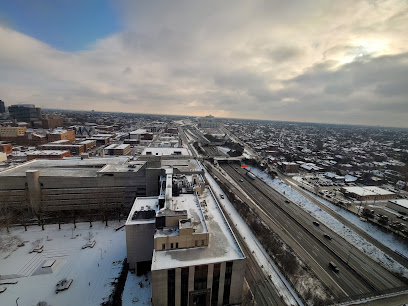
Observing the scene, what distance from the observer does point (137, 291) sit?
33844 millimetres

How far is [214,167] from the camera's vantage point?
370 ft

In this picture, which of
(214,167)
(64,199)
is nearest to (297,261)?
(64,199)

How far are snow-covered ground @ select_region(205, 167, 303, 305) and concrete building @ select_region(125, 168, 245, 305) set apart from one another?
917cm

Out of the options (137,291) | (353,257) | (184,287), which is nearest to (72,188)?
(137,291)

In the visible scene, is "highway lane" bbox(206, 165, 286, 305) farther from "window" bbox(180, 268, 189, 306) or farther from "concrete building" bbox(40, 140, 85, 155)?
"concrete building" bbox(40, 140, 85, 155)

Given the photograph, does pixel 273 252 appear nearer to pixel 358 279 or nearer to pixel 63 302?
pixel 358 279

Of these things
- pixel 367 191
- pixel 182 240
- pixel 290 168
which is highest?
pixel 182 240

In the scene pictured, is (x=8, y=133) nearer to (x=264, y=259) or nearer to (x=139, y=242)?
(x=139, y=242)

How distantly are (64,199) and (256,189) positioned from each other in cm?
6842

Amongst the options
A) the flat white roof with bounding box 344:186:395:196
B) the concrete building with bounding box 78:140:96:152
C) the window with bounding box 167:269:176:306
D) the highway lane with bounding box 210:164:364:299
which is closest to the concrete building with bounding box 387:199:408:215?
the flat white roof with bounding box 344:186:395:196

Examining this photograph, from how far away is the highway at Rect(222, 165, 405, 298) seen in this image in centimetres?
3725

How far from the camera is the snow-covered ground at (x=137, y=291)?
32000mm

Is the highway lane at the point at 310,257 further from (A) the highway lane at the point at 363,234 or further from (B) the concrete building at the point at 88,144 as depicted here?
(B) the concrete building at the point at 88,144

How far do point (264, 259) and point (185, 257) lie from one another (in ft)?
72.1
